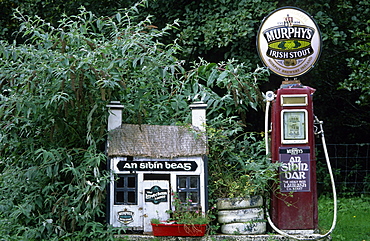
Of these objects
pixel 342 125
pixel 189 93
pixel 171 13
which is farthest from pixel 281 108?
pixel 342 125

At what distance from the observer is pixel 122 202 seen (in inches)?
241

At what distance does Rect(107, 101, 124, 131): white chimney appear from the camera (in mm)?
6289

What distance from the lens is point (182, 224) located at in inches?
231

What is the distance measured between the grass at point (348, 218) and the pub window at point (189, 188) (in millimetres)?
1581

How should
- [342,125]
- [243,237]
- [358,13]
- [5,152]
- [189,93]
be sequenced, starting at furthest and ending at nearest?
[342,125]
[358,13]
[189,93]
[5,152]
[243,237]

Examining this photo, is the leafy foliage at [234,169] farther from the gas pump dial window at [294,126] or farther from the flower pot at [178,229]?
the flower pot at [178,229]

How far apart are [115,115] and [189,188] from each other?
1206 millimetres

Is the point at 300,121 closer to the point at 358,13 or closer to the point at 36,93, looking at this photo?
the point at 36,93

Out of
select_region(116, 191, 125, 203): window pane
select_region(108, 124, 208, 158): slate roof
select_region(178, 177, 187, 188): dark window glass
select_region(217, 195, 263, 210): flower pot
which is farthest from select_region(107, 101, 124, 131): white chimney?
select_region(217, 195, 263, 210): flower pot

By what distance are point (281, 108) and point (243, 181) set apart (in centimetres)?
95

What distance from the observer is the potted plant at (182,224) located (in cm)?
587

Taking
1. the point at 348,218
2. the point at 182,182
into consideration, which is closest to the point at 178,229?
the point at 182,182

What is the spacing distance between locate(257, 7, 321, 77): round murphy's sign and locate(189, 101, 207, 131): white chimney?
3.19ft

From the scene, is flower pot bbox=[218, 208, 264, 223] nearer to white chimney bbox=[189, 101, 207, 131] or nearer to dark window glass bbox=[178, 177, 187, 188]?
dark window glass bbox=[178, 177, 187, 188]
